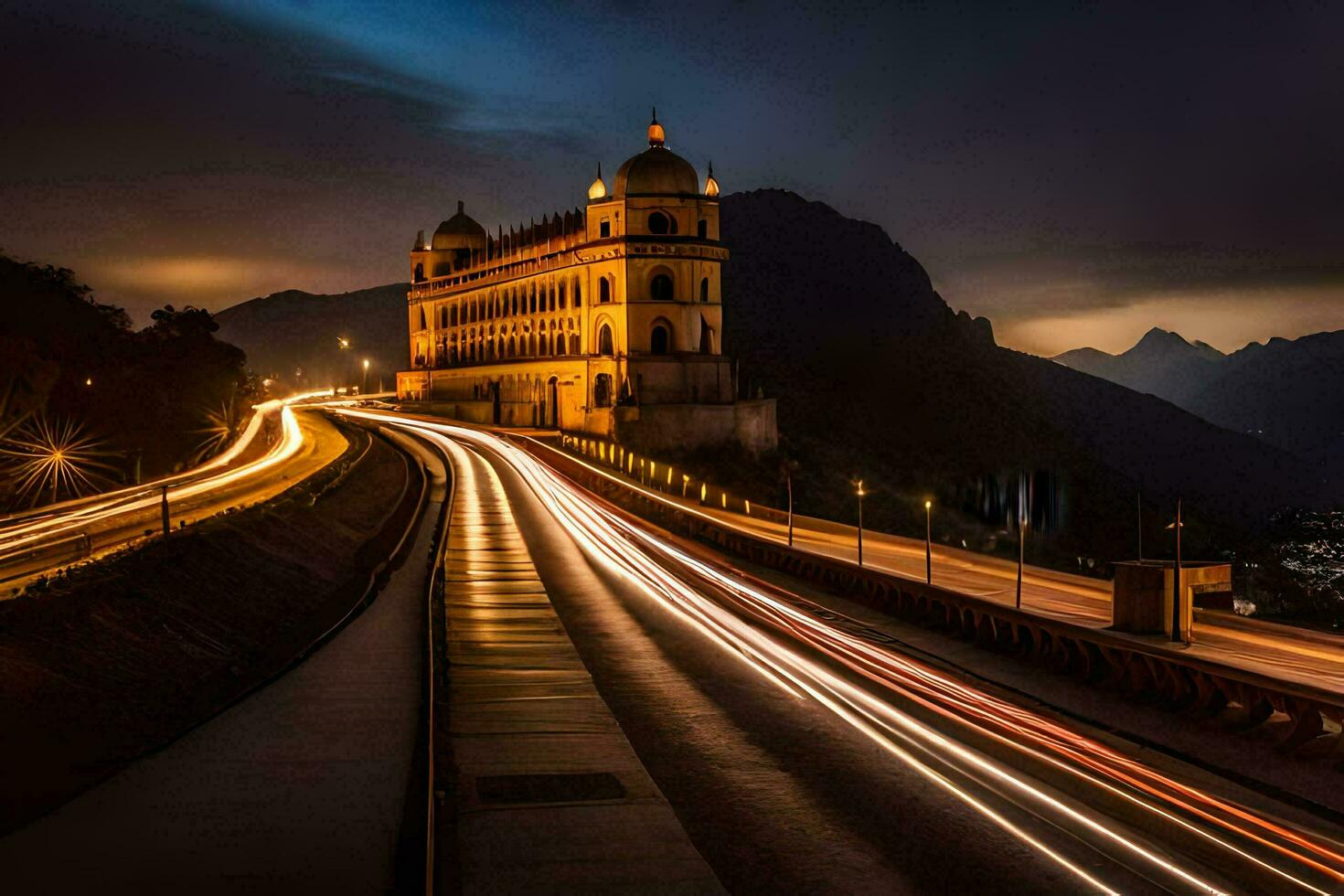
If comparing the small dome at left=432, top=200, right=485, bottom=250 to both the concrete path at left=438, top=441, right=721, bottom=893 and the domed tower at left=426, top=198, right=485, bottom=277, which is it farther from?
the concrete path at left=438, top=441, right=721, bottom=893

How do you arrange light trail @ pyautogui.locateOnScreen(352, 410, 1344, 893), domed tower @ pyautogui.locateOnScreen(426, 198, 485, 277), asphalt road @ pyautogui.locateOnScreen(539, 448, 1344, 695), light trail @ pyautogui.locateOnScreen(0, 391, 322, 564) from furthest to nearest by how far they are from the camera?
1. domed tower @ pyautogui.locateOnScreen(426, 198, 485, 277)
2. light trail @ pyautogui.locateOnScreen(0, 391, 322, 564)
3. asphalt road @ pyautogui.locateOnScreen(539, 448, 1344, 695)
4. light trail @ pyautogui.locateOnScreen(352, 410, 1344, 893)

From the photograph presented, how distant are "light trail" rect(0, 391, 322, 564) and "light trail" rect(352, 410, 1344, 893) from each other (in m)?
18.7

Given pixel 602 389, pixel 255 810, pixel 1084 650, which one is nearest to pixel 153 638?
pixel 255 810

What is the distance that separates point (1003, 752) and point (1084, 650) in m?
7.50

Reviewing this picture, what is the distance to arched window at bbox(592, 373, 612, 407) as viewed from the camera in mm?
91312

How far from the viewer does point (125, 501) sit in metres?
45.2

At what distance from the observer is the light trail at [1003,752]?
49.9 feet

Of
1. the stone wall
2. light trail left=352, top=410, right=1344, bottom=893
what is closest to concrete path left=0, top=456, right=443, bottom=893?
light trail left=352, top=410, right=1344, bottom=893

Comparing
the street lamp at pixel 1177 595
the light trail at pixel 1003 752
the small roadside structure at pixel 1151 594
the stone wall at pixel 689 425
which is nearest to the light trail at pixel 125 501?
the light trail at pixel 1003 752

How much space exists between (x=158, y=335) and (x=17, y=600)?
9357 centimetres

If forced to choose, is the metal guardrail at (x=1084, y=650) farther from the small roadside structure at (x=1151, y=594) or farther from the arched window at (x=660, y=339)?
the arched window at (x=660, y=339)

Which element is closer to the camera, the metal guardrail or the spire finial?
the metal guardrail

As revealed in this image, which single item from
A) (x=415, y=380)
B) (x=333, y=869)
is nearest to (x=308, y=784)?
(x=333, y=869)

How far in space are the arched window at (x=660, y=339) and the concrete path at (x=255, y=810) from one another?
70798 millimetres
